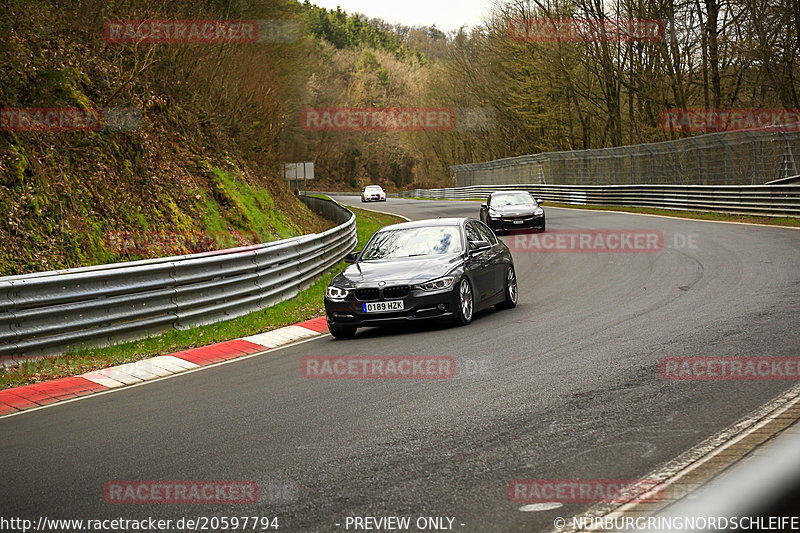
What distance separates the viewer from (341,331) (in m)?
10.9

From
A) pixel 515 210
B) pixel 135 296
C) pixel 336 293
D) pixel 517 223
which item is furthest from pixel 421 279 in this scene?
pixel 515 210

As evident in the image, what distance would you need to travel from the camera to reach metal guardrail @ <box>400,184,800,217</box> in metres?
25.1

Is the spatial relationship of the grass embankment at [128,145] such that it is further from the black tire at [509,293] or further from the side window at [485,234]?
the black tire at [509,293]

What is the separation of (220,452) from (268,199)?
19351 mm

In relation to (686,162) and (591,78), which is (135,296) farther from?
(591,78)

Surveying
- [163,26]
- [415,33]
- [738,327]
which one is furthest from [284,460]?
[415,33]

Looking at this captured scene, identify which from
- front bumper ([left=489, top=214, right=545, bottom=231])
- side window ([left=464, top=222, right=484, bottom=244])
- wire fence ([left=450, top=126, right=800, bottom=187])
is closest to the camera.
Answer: side window ([left=464, top=222, right=484, bottom=244])

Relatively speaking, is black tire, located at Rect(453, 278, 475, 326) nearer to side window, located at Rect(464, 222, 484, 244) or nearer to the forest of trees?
side window, located at Rect(464, 222, 484, 244)

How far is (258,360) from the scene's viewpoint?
9523 millimetres

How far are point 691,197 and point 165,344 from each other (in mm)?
25757

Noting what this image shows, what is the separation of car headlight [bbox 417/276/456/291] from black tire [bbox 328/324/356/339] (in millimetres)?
1088

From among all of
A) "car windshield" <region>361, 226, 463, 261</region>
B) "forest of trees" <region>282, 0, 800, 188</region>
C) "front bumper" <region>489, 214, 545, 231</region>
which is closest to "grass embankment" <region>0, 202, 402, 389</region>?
"car windshield" <region>361, 226, 463, 261</region>

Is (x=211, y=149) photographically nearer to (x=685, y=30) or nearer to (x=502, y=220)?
(x=502, y=220)

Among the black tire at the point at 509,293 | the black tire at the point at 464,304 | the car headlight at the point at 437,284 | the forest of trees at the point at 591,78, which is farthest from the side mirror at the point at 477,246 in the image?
the forest of trees at the point at 591,78
